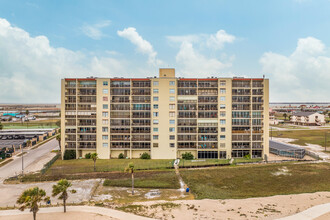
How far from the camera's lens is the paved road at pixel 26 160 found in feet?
181

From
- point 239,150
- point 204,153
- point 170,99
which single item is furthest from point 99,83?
point 239,150

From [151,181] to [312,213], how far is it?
29135 millimetres

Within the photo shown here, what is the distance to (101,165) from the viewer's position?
2392 inches

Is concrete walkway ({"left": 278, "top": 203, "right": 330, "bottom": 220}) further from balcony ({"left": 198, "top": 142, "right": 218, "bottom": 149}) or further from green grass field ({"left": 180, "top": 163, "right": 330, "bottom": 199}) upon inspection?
balcony ({"left": 198, "top": 142, "right": 218, "bottom": 149})

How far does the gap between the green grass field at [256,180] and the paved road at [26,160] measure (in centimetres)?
4412

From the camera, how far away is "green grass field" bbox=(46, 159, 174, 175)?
183 feet

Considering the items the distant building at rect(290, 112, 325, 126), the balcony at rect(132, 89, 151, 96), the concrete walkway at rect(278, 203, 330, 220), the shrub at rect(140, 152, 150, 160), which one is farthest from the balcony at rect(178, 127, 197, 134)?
the distant building at rect(290, 112, 325, 126)

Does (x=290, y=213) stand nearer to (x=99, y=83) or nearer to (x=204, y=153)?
(x=204, y=153)

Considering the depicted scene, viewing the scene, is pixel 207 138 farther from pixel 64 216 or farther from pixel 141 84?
pixel 64 216

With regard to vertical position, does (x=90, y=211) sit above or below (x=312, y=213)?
below

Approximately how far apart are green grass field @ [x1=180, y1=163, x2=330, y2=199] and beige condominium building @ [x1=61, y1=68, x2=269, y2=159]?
13230mm

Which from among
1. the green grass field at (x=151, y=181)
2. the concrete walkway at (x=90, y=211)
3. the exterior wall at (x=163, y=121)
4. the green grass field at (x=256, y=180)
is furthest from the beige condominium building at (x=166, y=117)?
the concrete walkway at (x=90, y=211)

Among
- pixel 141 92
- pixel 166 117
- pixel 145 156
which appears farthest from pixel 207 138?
pixel 141 92

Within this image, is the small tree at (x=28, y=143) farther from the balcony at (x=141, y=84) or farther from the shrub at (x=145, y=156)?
the balcony at (x=141, y=84)
